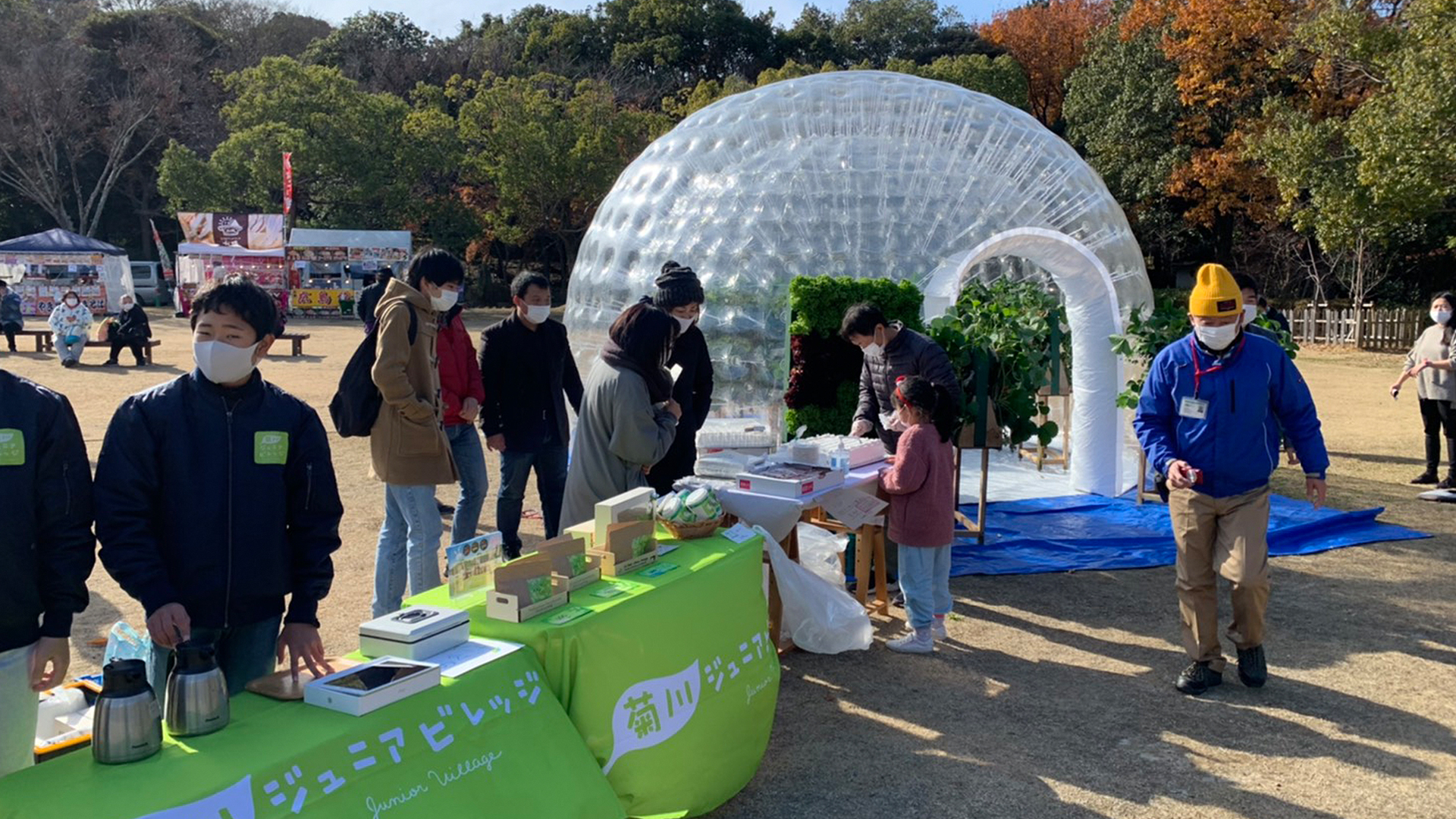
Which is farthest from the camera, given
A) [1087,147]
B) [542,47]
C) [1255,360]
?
[542,47]

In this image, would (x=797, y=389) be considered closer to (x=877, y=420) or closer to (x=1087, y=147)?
(x=877, y=420)

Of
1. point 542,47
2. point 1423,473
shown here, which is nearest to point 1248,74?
point 1423,473

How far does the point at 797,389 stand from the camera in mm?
8062

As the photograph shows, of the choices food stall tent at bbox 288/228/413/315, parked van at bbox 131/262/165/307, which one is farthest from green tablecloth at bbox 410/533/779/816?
parked van at bbox 131/262/165/307

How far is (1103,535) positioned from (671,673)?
5.23 metres

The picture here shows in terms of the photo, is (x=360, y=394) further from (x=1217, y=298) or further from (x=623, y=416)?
(x=1217, y=298)

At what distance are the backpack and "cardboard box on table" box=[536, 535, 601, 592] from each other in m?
1.85

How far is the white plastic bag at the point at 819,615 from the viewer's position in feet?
17.4

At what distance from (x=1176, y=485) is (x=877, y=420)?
2204 mm

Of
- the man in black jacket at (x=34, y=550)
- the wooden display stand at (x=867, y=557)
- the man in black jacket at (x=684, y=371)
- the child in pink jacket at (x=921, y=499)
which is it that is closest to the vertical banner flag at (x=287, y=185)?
the man in black jacket at (x=684, y=371)

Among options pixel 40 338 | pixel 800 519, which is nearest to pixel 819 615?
pixel 800 519

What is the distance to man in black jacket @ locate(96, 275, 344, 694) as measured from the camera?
9.33ft

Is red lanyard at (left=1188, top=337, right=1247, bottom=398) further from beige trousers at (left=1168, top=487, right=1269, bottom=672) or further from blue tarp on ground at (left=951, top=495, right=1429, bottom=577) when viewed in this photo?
blue tarp on ground at (left=951, top=495, right=1429, bottom=577)

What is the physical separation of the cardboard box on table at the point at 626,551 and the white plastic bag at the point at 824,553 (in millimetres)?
2178
